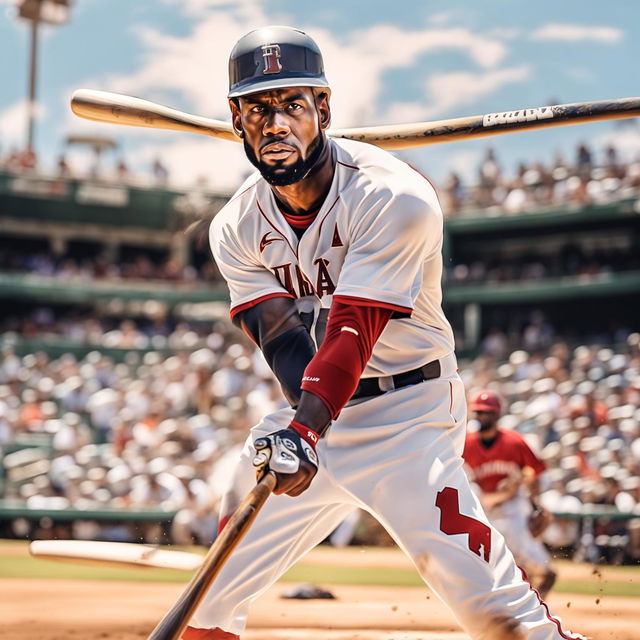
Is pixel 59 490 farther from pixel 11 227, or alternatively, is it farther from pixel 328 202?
pixel 11 227

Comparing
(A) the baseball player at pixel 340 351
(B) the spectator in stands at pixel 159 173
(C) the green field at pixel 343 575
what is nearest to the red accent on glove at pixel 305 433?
(A) the baseball player at pixel 340 351

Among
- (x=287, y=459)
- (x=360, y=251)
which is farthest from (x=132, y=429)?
(x=287, y=459)

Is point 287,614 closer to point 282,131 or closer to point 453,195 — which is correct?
point 282,131

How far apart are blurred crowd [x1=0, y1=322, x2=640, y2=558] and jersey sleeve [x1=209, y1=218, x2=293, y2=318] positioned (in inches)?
272

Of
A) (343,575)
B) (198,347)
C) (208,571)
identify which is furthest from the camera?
(198,347)

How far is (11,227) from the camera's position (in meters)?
22.9

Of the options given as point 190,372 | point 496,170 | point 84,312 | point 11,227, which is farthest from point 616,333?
point 11,227

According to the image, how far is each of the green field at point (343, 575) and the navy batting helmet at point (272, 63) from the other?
235 inches

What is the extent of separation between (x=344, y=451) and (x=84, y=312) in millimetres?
20129

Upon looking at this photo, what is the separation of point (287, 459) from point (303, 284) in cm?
80

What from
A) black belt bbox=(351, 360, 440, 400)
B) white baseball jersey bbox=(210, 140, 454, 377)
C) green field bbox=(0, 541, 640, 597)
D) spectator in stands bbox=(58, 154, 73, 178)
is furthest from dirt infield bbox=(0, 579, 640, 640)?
spectator in stands bbox=(58, 154, 73, 178)

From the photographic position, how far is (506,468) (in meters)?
7.04

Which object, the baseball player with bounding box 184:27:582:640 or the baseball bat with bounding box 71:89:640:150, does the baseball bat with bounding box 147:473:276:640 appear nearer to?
the baseball player with bounding box 184:27:582:640

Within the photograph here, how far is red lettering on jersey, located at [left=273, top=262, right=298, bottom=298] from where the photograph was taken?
123 inches
